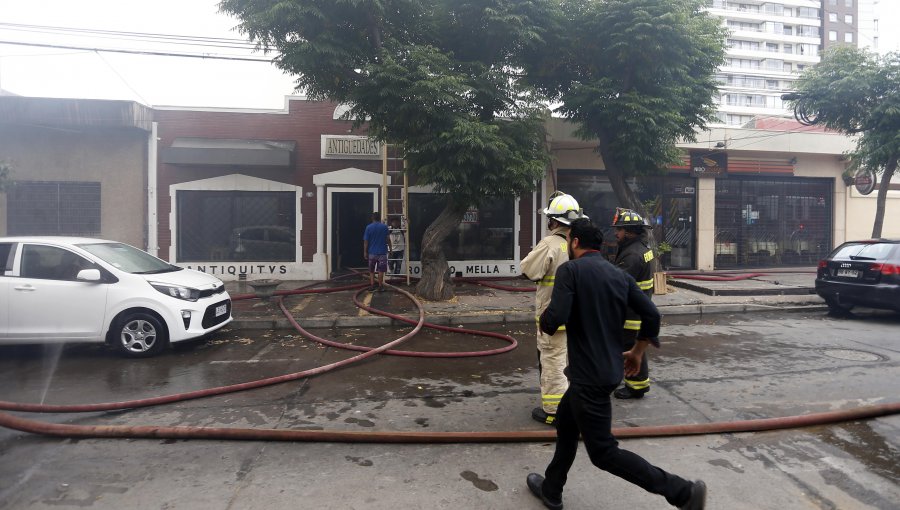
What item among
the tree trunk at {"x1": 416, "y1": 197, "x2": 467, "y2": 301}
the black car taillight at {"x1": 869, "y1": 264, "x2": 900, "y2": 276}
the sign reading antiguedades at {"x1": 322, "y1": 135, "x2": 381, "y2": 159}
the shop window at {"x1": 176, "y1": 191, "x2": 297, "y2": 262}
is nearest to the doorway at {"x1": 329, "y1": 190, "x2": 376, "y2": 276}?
the sign reading antiguedades at {"x1": 322, "y1": 135, "x2": 381, "y2": 159}

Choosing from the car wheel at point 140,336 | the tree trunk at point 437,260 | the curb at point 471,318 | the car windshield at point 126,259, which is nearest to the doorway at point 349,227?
the tree trunk at point 437,260

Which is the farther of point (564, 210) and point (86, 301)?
point (86, 301)

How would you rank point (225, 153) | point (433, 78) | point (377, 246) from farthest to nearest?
1. point (225, 153)
2. point (377, 246)
3. point (433, 78)

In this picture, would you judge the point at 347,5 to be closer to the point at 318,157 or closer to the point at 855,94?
the point at 318,157

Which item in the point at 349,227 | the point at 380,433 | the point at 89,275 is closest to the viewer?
the point at 380,433

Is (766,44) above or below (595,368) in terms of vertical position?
above

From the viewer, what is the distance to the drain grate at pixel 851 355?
6652 millimetres

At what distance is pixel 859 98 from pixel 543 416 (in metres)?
14.9

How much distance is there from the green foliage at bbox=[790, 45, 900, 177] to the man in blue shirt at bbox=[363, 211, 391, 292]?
40.2 ft

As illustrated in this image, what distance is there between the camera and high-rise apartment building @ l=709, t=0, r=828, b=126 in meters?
70.8

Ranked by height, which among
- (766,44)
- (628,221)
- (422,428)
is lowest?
(422,428)

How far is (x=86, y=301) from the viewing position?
678cm

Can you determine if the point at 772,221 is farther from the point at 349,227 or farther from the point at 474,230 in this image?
the point at 349,227

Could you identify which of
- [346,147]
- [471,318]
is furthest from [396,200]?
[471,318]
